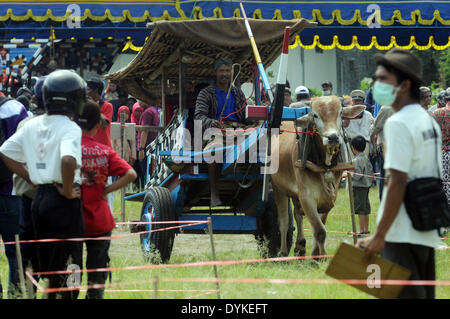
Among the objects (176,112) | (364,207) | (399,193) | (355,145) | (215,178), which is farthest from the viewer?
(355,145)

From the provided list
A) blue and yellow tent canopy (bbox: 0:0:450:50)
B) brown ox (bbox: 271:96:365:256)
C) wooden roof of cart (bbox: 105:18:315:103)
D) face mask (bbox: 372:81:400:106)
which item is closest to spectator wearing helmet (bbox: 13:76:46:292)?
face mask (bbox: 372:81:400:106)

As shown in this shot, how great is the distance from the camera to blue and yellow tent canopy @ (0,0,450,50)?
Result: 618 inches

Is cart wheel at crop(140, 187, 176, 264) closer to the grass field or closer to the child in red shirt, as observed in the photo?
the grass field

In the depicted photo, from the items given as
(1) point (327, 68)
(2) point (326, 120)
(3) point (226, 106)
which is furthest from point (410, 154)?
(1) point (327, 68)

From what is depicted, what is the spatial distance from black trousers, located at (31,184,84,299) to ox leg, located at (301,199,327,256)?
357cm

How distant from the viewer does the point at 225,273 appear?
8398 mm

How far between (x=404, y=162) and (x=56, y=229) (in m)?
2.49

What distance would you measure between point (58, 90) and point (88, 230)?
106 centimetres

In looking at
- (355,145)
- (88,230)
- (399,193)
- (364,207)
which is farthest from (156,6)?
(399,193)

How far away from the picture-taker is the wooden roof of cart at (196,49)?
9516 millimetres

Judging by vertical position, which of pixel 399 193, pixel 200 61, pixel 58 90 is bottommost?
pixel 399 193

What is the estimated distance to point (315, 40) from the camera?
16.2 meters
